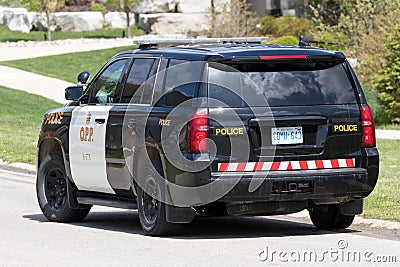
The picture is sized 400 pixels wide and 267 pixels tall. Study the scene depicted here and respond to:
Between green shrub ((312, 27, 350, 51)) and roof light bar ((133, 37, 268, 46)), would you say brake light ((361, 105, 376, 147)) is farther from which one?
green shrub ((312, 27, 350, 51))

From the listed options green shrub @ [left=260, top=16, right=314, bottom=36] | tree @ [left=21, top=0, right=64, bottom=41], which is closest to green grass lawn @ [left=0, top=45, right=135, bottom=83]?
tree @ [left=21, top=0, right=64, bottom=41]

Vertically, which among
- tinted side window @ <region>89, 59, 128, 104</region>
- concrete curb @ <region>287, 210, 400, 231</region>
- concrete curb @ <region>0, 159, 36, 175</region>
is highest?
tinted side window @ <region>89, 59, 128, 104</region>

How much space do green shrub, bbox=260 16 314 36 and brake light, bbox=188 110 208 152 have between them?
30576 mm

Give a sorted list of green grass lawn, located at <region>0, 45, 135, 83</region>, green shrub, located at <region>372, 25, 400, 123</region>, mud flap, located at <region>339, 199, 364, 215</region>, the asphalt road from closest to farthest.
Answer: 1. the asphalt road
2. mud flap, located at <region>339, 199, 364, 215</region>
3. green shrub, located at <region>372, 25, 400, 123</region>
4. green grass lawn, located at <region>0, 45, 135, 83</region>

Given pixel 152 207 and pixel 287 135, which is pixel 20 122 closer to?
pixel 152 207

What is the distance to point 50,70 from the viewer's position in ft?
118

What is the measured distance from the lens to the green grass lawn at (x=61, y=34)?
4650 cm

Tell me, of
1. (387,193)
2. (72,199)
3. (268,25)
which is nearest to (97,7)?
(268,25)

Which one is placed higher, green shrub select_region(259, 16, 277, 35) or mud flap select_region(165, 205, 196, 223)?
mud flap select_region(165, 205, 196, 223)

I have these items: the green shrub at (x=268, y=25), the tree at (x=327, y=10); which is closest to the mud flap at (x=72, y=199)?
the green shrub at (x=268, y=25)

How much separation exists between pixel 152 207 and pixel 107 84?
166 centimetres

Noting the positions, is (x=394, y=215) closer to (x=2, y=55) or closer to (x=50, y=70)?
(x=50, y=70)

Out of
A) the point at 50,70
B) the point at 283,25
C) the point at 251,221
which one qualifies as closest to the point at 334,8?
the point at 283,25

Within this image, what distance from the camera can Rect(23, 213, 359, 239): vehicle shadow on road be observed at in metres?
9.96
